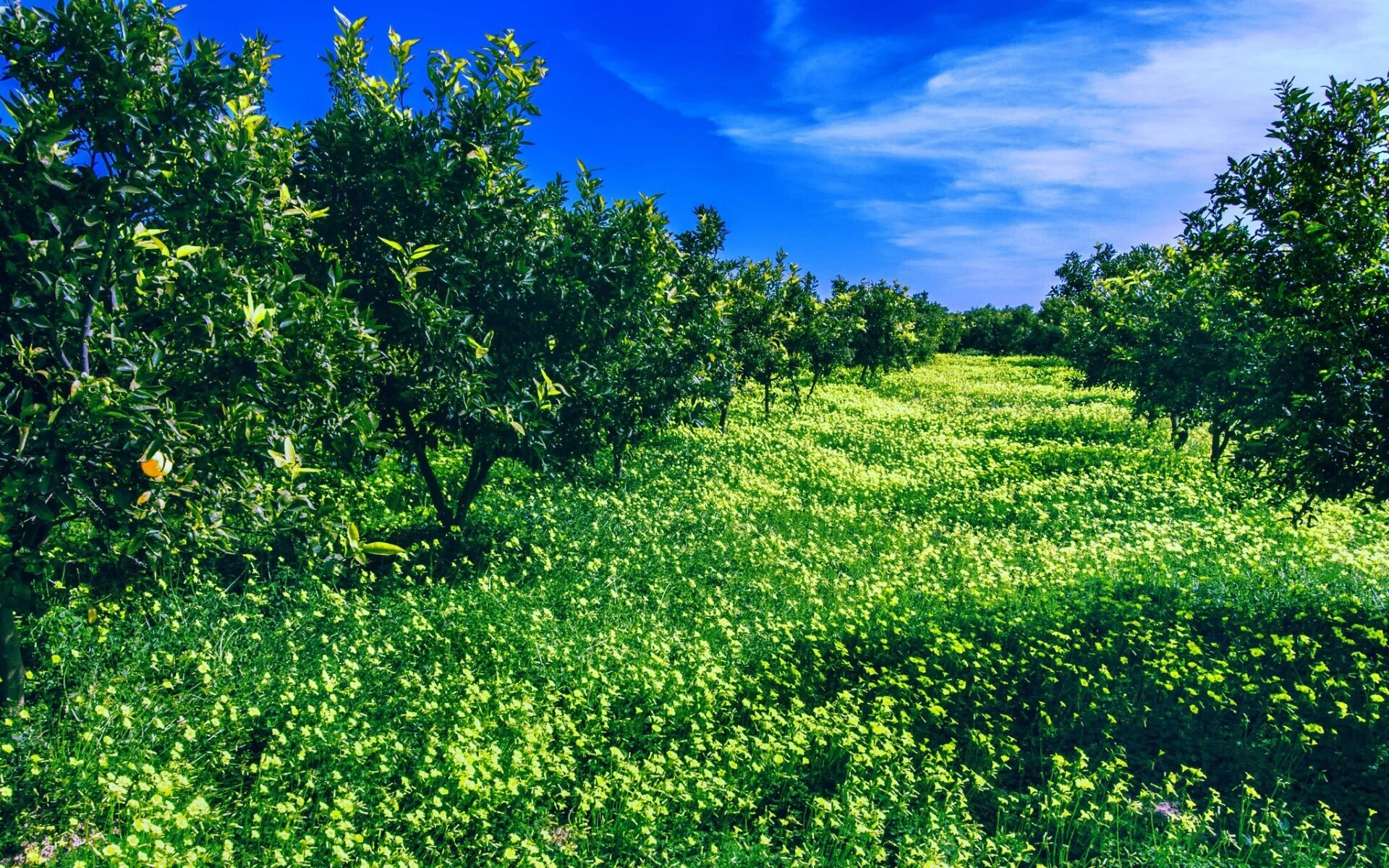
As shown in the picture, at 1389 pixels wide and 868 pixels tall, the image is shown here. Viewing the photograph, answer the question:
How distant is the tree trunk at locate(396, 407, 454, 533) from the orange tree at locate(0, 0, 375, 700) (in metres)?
3.61

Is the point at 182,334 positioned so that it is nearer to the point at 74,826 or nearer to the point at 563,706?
the point at 74,826

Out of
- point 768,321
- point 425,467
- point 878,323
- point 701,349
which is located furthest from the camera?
point 878,323

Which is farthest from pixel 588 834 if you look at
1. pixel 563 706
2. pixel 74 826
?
pixel 74 826

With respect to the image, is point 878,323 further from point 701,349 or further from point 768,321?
point 701,349

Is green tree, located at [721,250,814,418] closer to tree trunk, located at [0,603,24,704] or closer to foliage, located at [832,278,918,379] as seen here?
foliage, located at [832,278,918,379]

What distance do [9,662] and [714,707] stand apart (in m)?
5.70

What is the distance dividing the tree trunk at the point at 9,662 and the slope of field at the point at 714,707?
0.21 metres

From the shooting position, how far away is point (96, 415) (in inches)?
177

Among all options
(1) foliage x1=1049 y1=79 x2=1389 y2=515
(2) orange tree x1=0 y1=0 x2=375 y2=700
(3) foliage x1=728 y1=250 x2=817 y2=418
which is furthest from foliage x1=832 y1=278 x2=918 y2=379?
(2) orange tree x1=0 y1=0 x2=375 y2=700

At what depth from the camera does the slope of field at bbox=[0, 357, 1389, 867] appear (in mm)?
5090

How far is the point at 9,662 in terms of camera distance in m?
5.38

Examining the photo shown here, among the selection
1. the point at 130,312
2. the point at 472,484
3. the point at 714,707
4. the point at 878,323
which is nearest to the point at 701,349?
the point at 472,484

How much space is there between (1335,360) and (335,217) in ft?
37.9

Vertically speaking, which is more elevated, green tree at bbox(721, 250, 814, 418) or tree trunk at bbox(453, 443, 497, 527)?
green tree at bbox(721, 250, 814, 418)
